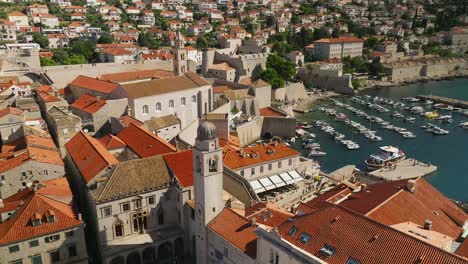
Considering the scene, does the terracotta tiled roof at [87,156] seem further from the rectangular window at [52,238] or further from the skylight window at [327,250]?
the skylight window at [327,250]

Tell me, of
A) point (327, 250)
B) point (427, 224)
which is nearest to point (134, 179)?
point (327, 250)

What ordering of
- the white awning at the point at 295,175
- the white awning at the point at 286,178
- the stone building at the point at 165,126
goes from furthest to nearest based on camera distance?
1. the stone building at the point at 165,126
2. the white awning at the point at 295,175
3. the white awning at the point at 286,178

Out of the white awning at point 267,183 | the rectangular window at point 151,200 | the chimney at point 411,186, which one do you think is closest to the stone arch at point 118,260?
the rectangular window at point 151,200

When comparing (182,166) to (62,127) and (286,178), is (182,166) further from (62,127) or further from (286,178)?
(62,127)

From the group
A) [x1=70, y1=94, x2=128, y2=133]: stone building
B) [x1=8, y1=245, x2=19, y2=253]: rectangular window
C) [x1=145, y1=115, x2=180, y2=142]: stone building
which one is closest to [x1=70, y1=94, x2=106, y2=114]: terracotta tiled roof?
[x1=70, y1=94, x2=128, y2=133]: stone building

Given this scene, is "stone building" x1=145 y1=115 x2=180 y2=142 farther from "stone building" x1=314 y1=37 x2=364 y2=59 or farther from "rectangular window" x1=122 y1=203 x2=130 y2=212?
"stone building" x1=314 y1=37 x2=364 y2=59

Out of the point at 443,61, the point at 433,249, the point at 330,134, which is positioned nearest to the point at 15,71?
the point at 330,134

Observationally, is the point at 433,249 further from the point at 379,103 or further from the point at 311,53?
the point at 311,53
